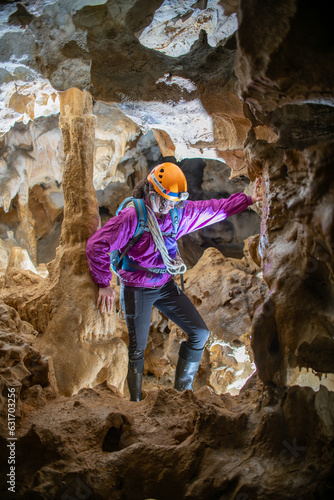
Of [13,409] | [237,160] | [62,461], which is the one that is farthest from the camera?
[237,160]

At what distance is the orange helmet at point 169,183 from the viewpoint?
316cm

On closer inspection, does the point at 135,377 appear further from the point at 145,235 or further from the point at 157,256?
the point at 145,235

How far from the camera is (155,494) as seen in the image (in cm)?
184

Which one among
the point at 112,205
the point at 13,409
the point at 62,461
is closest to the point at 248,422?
the point at 62,461

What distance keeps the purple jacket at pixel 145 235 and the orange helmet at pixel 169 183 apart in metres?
0.19

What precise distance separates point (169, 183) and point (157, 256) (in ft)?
2.10

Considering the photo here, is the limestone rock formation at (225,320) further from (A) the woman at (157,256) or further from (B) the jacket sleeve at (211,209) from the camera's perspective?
(B) the jacket sleeve at (211,209)

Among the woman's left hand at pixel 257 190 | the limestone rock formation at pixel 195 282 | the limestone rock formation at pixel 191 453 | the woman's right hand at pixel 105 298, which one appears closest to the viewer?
the limestone rock formation at pixel 195 282

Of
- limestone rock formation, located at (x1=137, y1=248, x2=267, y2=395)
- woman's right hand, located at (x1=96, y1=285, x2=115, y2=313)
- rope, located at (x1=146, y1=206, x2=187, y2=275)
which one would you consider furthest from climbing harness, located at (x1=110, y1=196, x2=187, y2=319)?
limestone rock formation, located at (x1=137, y1=248, x2=267, y2=395)

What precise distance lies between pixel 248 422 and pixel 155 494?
0.63m

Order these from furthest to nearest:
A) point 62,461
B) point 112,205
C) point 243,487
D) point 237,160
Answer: point 112,205
point 237,160
point 62,461
point 243,487

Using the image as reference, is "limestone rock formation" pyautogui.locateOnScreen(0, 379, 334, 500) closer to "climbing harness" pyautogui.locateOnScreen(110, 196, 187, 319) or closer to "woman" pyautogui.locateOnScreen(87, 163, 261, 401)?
"woman" pyautogui.locateOnScreen(87, 163, 261, 401)

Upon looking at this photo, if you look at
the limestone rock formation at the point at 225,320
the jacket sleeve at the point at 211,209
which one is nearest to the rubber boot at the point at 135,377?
the jacket sleeve at the point at 211,209

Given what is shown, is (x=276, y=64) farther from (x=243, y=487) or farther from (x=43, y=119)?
(x=43, y=119)
